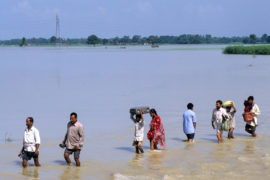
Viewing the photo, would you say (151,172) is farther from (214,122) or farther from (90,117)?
(90,117)

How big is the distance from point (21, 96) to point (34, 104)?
447 centimetres

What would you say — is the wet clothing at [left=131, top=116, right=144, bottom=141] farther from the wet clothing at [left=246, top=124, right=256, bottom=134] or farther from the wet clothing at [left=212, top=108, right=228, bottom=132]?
the wet clothing at [left=246, top=124, right=256, bottom=134]

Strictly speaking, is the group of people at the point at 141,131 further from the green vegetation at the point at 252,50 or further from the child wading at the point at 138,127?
the green vegetation at the point at 252,50

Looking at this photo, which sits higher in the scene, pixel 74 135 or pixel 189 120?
pixel 74 135

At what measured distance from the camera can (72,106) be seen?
25.0 metres

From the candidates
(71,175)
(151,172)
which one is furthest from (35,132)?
(151,172)

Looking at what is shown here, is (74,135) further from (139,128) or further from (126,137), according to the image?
(126,137)

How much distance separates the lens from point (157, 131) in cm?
1312

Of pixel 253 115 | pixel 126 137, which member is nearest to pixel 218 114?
pixel 253 115

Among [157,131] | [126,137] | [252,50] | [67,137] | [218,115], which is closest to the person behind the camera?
[67,137]

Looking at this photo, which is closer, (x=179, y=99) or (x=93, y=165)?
(x=93, y=165)

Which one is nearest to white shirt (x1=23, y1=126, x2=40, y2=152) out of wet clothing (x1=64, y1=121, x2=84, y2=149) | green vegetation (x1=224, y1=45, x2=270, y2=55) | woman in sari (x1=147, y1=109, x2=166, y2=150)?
wet clothing (x1=64, y1=121, x2=84, y2=149)

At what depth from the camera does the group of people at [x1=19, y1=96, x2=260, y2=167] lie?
11000 mm

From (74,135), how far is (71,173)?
971 millimetres
